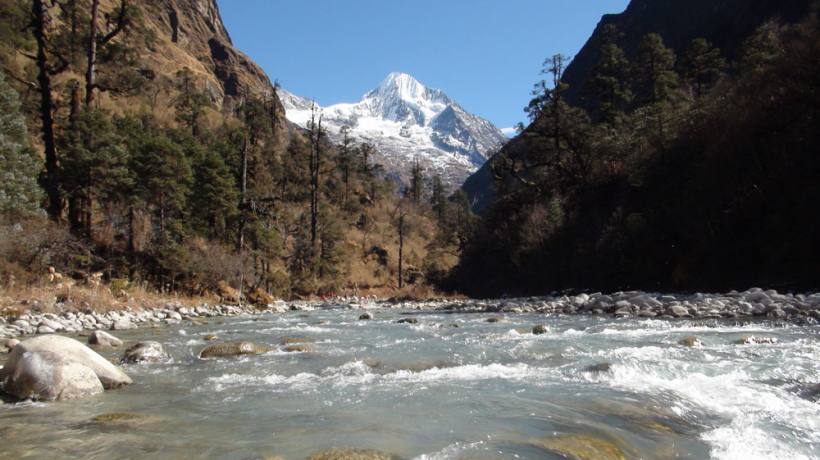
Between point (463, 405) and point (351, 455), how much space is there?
1.66 metres

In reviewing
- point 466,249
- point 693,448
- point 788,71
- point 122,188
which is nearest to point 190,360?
point 693,448

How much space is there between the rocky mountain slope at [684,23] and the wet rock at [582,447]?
87.5ft

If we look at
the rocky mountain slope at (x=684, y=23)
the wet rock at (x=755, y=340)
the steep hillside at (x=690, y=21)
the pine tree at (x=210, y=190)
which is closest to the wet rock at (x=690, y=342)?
the wet rock at (x=755, y=340)

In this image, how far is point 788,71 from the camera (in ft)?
48.8

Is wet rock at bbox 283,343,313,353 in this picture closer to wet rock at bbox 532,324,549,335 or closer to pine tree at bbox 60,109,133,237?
wet rock at bbox 532,324,549,335

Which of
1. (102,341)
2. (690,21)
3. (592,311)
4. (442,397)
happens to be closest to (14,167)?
(102,341)

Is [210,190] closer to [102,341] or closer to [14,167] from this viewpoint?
[14,167]

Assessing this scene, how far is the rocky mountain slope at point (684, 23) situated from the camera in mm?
47156

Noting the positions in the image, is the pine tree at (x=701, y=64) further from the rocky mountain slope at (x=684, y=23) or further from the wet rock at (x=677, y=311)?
the wet rock at (x=677, y=311)

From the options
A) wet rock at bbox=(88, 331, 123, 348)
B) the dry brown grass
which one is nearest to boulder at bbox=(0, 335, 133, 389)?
wet rock at bbox=(88, 331, 123, 348)

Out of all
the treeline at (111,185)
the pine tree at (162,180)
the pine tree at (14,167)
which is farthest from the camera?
the pine tree at (162,180)

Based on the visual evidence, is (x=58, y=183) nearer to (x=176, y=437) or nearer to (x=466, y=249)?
(x=176, y=437)

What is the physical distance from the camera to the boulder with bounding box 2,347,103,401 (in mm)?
4750

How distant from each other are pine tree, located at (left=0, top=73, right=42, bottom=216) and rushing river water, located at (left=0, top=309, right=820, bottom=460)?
8200 mm
